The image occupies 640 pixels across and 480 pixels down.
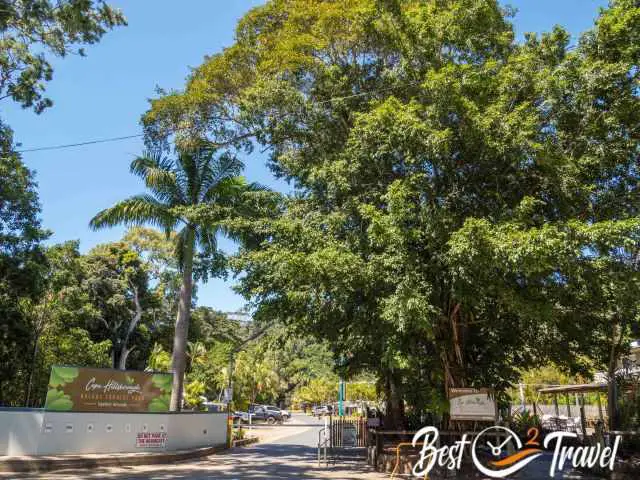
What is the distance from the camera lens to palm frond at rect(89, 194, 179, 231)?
64.2 feet

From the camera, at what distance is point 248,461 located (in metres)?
16.5

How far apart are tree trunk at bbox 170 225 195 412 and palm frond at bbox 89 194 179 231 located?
1.26 m

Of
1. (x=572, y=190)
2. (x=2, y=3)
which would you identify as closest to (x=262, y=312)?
(x=572, y=190)

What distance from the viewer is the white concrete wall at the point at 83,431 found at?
13.9 m

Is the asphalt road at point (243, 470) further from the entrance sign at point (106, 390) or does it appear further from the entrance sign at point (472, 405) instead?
the entrance sign at point (472, 405)

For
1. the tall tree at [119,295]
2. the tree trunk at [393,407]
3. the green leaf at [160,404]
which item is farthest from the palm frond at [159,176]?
the tall tree at [119,295]

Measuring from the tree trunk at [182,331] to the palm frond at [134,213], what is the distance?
1.26 m

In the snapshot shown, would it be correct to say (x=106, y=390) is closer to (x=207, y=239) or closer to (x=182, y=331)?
(x=182, y=331)

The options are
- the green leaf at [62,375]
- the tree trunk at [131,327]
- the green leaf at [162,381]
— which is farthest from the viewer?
the tree trunk at [131,327]

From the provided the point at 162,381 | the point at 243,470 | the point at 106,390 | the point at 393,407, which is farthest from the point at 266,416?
the point at 243,470

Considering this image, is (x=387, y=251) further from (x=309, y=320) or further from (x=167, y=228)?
(x=167, y=228)

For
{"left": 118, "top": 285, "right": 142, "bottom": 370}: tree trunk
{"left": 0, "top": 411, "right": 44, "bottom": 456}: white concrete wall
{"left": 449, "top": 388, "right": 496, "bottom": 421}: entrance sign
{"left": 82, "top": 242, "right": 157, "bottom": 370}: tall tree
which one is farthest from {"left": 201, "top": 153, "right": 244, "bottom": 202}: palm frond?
{"left": 118, "top": 285, "right": 142, "bottom": 370}: tree trunk

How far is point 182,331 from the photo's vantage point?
1920 centimetres

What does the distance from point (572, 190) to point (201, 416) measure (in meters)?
14.7
